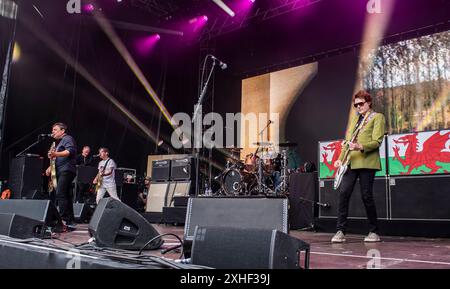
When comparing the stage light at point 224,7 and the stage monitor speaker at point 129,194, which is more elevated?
the stage light at point 224,7

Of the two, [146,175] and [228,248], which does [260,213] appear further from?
[146,175]

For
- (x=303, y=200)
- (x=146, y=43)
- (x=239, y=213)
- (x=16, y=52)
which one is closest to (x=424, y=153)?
(x=303, y=200)

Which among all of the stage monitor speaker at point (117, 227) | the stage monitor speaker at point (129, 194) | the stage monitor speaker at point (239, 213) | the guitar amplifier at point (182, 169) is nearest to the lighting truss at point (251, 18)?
the guitar amplifier at point (182, 169)

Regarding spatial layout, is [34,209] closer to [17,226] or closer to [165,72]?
[17,226]

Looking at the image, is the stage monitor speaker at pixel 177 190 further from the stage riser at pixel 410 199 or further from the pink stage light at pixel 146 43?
the pink stage light at pixel 146 43

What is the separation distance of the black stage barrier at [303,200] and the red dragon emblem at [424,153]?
1.53 metres

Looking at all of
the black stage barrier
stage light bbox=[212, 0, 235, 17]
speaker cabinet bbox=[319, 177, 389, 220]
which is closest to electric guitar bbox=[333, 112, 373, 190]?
speaker cabinet bbox=[319, 177, 389, 220]

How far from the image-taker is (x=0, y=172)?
9180 millimetres

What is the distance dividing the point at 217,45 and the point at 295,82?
2.94 m

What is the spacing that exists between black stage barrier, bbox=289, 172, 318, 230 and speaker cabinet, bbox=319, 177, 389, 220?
21 centimetres

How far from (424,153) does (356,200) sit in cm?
120

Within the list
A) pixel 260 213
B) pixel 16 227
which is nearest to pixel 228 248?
pixel 260 213

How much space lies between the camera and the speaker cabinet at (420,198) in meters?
5.65

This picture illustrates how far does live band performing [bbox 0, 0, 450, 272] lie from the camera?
12.0 ft
